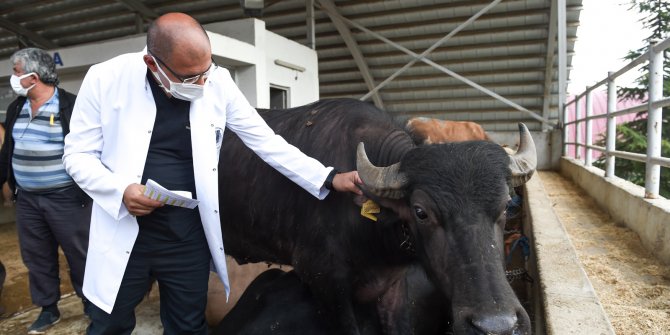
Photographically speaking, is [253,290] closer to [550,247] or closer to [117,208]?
[117,208]

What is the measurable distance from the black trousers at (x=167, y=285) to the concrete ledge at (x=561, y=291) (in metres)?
1.74

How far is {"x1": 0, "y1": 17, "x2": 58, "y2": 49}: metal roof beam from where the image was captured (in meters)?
13.1

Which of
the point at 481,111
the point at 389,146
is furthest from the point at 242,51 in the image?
the point at 481,111

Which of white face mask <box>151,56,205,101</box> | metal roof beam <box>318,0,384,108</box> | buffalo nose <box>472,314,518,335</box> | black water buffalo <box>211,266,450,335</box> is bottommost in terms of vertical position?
black water buffalo <box>211,266,450,335</box>

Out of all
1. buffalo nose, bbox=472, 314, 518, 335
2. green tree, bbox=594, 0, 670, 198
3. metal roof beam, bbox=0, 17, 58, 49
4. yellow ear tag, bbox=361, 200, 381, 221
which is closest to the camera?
buffalo nose, bbox=472, 314, 518, 335

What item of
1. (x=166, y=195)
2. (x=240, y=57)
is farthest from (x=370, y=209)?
(x=240, y=57)

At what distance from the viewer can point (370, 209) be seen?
8.32ft

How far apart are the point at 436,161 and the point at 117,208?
145 cm

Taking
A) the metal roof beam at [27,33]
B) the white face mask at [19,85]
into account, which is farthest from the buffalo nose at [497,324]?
the metal roof beam at [27,33]

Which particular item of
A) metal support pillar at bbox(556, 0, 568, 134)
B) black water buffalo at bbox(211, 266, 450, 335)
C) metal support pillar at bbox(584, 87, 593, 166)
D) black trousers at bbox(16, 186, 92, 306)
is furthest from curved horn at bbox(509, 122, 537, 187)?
metal support pillar at bbox(556, 0, 568, 134)

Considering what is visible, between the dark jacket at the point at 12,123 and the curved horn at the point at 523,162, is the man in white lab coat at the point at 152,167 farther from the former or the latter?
the dark jacket at the point at 12,123

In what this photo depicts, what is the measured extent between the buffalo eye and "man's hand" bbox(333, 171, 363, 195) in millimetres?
372

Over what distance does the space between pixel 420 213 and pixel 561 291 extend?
37.4 inches

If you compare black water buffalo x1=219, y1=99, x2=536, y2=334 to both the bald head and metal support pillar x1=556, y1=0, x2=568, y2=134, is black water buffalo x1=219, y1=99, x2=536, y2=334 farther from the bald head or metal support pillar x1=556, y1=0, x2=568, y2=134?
metal support pillar x1=556, y1=0, x2=568, y2=134
